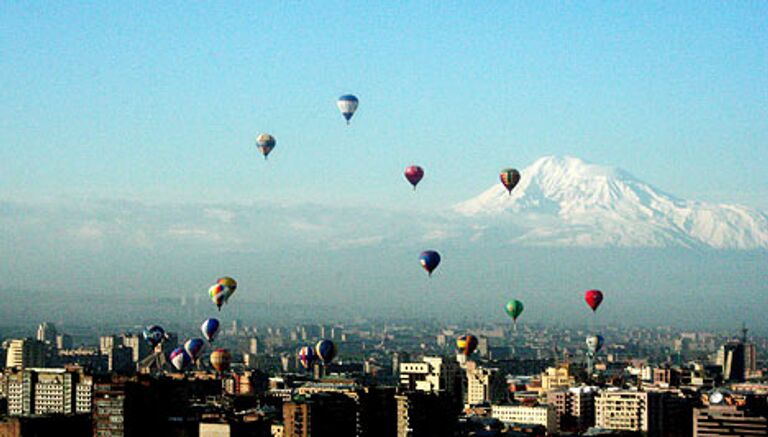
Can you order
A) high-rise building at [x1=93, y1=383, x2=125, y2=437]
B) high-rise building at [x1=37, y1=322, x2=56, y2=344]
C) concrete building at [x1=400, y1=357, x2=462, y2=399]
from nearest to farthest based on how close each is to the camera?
high-rise building at [x1=93, y1=383, x2=125, y2=437] < concrete building at [x1=400, y1=357, x2=462, y2=399] < high-rise building at [x1=37, y1=322, x2=56, y2=344]

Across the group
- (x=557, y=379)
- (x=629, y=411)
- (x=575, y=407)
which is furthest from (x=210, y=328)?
(x=629, y=411)

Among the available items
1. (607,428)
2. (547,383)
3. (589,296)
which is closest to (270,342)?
(547,383)

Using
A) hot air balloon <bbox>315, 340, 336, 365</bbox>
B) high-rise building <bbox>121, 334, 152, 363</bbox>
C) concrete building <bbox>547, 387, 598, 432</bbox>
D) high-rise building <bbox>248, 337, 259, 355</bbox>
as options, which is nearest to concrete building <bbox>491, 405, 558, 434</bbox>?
concrete building <bbox>547, 387, 598, 432</bbox>

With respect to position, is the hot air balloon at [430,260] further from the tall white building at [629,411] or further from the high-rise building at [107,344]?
the high-rise building at [107,344]

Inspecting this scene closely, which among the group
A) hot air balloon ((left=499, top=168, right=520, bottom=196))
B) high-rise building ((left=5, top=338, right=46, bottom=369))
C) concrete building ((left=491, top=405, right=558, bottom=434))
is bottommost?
concrete building ((left=491, top=405, right=558, bottom=434))

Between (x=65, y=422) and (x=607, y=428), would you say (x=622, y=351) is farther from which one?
(x=65, y=422)

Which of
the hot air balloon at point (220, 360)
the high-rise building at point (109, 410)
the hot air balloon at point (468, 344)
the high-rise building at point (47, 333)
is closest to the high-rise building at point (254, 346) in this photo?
the high-rise building at point (47, 333)

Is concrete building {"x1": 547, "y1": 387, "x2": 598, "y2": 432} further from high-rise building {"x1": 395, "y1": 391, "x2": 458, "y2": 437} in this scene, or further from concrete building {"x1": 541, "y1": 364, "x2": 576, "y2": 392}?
concrete building {"x1": 541, "y1": 364, "x2": 576, "y2": 392}
